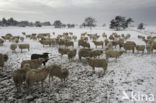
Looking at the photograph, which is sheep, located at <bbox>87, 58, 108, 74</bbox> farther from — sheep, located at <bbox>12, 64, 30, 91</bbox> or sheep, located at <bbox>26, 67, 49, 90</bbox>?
sheep, located at <bbox>12, 64, 30, 91</bbox>

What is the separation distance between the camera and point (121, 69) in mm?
9719

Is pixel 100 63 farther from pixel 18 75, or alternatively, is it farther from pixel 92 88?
pixel 18 75

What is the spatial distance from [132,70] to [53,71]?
5.97 metres

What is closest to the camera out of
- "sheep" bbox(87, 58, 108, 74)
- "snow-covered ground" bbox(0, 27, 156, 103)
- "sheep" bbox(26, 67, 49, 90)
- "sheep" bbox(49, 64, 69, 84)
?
"snow-covered ground" bbox(0, 27, 156, 103)

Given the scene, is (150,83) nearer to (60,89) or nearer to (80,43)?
(60,89)

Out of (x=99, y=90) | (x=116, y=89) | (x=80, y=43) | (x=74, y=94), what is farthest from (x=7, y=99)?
(x=80, y=43)

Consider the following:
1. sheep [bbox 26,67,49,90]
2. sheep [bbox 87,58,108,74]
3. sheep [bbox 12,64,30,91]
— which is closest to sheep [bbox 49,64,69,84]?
sheep [bbox 26,67,49,90]

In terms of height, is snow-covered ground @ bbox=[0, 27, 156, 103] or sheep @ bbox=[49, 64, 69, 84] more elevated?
sheep @ bbox=[49, 64, 69, 84]

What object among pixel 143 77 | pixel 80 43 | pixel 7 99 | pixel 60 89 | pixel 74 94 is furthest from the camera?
pixel 80 43

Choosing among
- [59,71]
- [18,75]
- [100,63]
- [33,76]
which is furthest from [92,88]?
[18,75]

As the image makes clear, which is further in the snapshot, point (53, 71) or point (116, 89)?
point (53, 71)

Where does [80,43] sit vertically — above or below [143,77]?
above

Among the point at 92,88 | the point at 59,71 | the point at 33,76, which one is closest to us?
the point at 33,76

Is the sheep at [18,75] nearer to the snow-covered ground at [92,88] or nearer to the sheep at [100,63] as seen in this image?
the snow-covered ground at [92,88]
